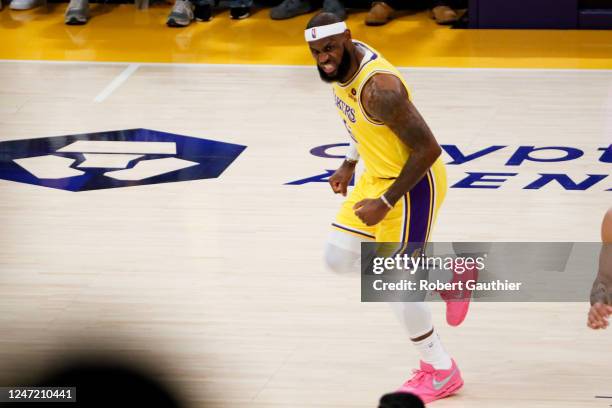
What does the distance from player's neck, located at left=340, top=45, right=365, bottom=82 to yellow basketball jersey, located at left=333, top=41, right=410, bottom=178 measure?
13 mm

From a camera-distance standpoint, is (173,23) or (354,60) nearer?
(354,60)

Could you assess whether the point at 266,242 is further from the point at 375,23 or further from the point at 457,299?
the point at 375,23

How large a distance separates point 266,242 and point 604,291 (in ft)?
10.6

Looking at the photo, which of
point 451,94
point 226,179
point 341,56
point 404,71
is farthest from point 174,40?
point 341,56

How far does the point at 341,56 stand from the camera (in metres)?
3.88

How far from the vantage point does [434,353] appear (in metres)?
4.10

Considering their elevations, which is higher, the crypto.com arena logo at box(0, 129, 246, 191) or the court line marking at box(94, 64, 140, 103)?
the crypto.com arena logo at box(0, 129, 246, 191)

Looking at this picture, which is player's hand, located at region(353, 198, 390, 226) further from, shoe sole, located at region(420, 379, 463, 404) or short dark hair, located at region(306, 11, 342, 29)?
shoe sole, located at region(420, 379, 463, 404)

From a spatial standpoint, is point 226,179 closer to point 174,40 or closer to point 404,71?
point 404,71

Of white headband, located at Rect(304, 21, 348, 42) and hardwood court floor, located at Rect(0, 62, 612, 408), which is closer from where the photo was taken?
white headband, located at Rect(304, 21, 348, 42)

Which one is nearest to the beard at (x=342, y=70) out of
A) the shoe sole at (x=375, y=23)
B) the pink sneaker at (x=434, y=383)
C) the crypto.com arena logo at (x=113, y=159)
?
the pink sneaker at (x=434, y=383)

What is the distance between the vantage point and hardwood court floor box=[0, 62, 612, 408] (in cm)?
445

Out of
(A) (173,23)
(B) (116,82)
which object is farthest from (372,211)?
(A) (173,23)

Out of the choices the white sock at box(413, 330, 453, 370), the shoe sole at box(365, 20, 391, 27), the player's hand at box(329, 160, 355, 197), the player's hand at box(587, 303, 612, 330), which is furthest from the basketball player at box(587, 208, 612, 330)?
the shoe sole at box(365, 20, 391, 27)
